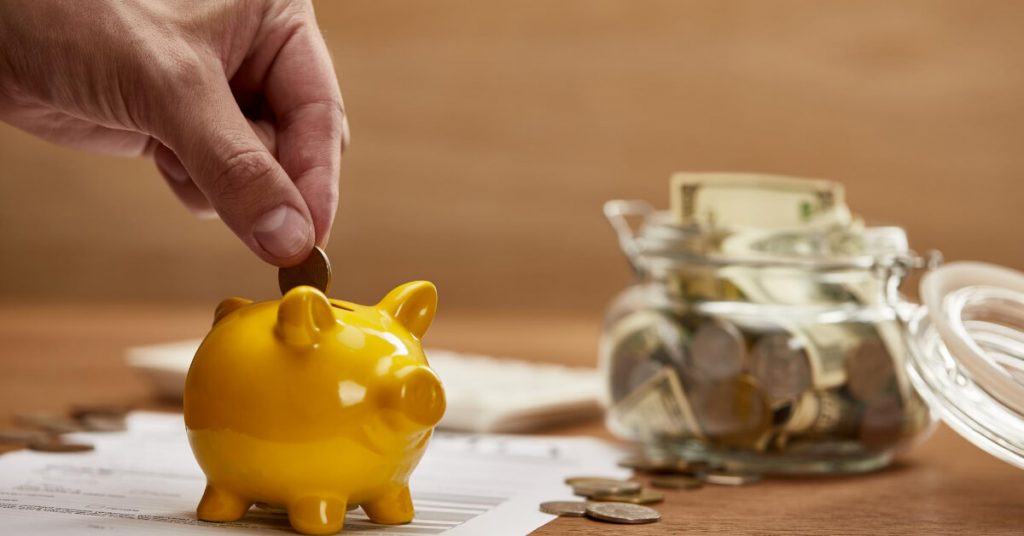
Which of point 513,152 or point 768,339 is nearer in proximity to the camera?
point 768,339

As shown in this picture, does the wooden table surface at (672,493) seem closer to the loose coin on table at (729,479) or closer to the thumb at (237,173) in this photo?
the loose coin on table at (729,479)

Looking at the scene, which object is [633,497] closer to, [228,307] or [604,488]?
[604,488]

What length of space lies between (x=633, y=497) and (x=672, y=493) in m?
0.06

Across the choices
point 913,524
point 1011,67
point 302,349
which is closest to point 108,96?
point 302,349

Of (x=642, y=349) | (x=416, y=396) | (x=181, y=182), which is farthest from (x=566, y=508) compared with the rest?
(x=181, y=182)

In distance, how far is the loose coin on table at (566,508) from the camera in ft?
2.59

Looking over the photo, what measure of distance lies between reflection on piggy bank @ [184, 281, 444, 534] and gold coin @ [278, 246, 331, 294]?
10cm

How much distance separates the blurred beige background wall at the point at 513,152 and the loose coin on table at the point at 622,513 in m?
1.74

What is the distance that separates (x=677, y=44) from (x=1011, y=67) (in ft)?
2.33

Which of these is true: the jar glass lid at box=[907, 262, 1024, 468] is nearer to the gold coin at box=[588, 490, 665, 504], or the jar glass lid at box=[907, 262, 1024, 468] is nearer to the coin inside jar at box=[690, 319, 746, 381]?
the coin inside jar at box=[690, 319, 746, 381]

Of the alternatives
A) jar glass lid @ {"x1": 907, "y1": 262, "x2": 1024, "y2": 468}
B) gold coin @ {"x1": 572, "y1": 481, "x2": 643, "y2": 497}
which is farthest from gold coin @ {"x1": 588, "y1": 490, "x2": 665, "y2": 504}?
jar glass lid @ {"x1": 907, "y1": 262, "x2": 1024, "y2": 468}

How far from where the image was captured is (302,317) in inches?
27.8

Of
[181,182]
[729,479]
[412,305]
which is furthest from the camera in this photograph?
[181,182]

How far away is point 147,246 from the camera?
254 cm
